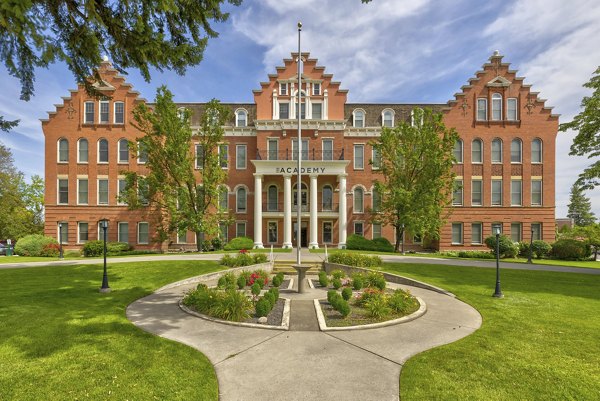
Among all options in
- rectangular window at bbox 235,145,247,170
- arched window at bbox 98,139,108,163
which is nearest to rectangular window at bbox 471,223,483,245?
rectangular window at bbox 235,145,247,170

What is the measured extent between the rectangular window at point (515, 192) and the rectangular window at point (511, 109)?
689cm

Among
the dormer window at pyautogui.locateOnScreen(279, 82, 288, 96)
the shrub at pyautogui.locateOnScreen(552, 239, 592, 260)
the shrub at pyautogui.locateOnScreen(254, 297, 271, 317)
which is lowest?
the shrub at pyautogui.locateOnScreen(552, 239, 592, 260)

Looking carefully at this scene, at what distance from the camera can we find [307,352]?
228 inches

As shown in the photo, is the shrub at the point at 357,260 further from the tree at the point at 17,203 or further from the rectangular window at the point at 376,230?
the tree at the point at 17,203

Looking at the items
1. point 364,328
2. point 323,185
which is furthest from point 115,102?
point 364,328

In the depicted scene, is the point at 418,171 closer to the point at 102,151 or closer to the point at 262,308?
the point at 262,308

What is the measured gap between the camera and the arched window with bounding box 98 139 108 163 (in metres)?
28.5

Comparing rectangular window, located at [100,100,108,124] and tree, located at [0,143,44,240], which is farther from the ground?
rectangular window, located at [100,100,108,124]

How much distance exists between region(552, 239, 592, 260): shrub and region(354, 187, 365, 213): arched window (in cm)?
1817

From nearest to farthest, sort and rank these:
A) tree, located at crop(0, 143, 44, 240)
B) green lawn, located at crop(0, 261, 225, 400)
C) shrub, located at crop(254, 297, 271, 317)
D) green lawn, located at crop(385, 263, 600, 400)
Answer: green lawn, located at crop(0, 261, 225, 400) < green lawn, located at crop(385, 263, 600, 400) < shrub, located at crop(254, 297, 271, 317) < tree, located at crop(0, 143, 44, 240)

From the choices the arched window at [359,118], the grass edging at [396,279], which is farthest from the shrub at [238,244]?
the arched window at [359,118]

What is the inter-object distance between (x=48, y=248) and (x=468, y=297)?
31120mm

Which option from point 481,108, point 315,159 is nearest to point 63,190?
point 315,159

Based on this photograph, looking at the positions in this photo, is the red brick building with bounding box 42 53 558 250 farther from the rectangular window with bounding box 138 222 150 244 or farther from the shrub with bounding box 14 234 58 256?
the shrub with bounding box 14 234 58 256
